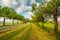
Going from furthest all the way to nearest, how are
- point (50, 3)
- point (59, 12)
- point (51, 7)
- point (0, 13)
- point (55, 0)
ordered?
point (0, 13) → point (59, 12) → point (51, 7) → point (50, 3) → point (55, 0)

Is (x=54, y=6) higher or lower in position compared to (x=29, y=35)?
higher

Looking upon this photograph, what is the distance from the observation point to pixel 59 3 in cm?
2455

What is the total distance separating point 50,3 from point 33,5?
17279 millimetres

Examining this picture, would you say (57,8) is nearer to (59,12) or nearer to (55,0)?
(59,12)

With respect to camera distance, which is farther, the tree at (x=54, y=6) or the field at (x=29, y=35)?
the tree at (x=54, y=6)

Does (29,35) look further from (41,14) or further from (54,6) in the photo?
(41,14)

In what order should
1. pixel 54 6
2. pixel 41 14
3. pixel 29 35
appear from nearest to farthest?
pixel 29 35
pixel 54 6
pixel 41 14

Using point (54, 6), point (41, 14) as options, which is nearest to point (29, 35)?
point (54, 6)

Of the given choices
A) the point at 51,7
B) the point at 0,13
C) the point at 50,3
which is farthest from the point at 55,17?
the point at 0,13

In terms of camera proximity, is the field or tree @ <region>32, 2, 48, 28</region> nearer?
the field

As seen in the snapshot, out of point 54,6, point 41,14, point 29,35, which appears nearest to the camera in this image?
point 29,35

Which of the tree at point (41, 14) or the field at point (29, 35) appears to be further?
the tree at point (41, 14)

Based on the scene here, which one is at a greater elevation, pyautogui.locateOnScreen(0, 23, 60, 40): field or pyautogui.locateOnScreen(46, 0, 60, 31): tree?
pyautogui.locateOnScreen(46, 0, 60, 31): tree

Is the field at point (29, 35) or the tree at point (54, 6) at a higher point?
the tree at point (54, 6)
